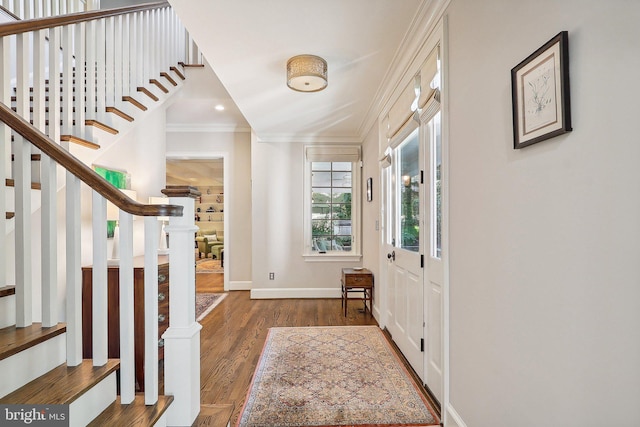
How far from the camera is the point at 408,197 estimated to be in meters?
2.74

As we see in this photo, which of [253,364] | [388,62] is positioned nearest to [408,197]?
[388,62]

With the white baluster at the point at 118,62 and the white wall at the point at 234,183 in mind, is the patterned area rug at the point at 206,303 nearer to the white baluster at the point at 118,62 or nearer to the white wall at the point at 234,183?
the white wall at the point at 234,183

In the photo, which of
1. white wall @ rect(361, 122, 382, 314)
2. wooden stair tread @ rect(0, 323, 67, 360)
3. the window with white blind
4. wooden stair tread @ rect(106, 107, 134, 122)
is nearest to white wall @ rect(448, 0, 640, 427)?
wooden stair tread @ rect(0, 323, 67, 360)

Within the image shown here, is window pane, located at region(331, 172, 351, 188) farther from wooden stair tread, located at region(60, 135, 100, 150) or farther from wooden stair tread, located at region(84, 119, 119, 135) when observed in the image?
wooden stair tread, located at region(60, 135, 100, 150)

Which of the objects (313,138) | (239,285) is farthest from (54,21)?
(239,285)

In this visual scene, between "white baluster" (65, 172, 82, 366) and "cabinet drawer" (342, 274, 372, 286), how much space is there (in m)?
2.87

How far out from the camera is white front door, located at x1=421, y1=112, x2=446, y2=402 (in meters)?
2.00

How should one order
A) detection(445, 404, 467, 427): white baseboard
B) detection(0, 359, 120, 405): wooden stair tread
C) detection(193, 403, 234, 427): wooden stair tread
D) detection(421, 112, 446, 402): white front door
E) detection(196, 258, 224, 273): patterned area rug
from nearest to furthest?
detection(0, 359, 120, 405): wooden stair tread → detection(193, 403, 234, 427): wooden stair tread → detection(445, 404, 467, 427): white baseboard → detection(421, 112, 446, 402): white front door → detection(196, 258, 224, 273): patterned area rug

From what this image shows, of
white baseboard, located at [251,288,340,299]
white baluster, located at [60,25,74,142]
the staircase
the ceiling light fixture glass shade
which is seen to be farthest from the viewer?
white baseboard, located at [251,288,340,299]

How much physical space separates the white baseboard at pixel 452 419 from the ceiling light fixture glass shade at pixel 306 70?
91.2 inches

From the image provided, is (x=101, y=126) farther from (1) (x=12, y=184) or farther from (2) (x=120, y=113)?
(1) (x=12, y=184)

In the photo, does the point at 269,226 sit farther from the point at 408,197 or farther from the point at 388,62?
the point at 388,62

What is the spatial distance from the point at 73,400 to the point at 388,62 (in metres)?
2.74

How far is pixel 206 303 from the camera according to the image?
177 inches
